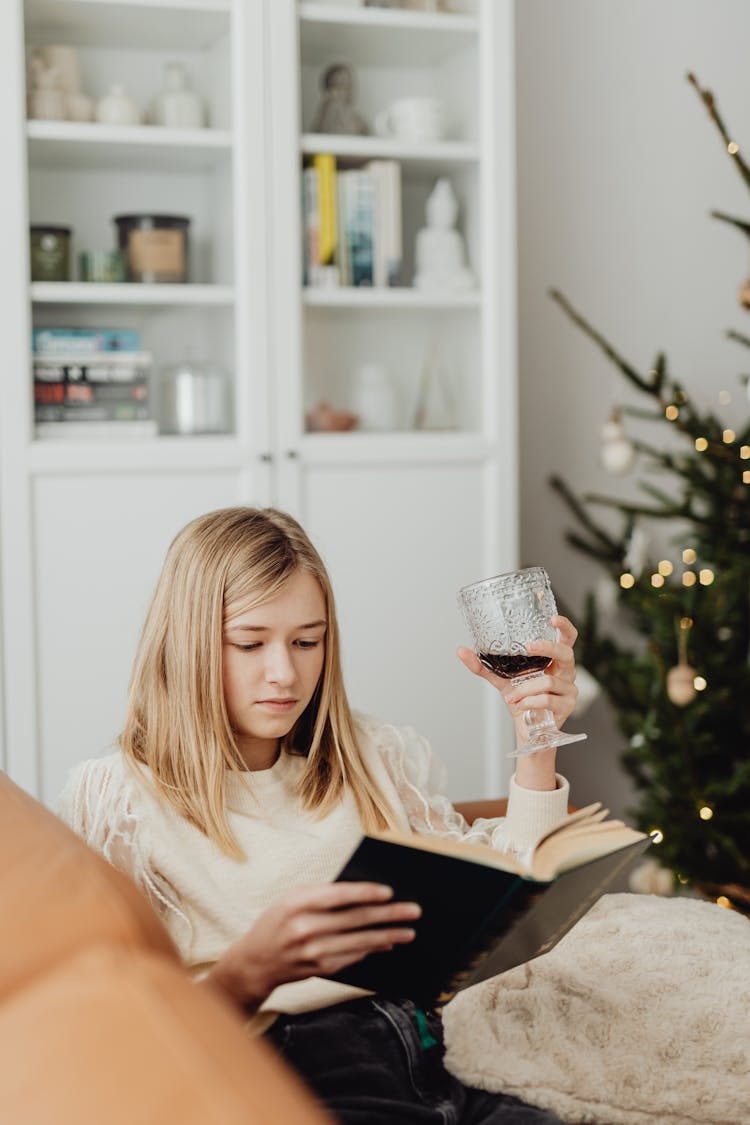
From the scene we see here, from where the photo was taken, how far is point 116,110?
2.58 m

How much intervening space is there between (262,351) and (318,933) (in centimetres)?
179

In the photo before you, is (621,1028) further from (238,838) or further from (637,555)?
(637,555)

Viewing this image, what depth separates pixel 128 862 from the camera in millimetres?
1329

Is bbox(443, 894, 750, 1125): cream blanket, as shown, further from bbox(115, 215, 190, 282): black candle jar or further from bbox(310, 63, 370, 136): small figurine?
bbox(310, 63, 370, 136): small figurine

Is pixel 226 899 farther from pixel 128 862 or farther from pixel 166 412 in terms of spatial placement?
pixel 166 412

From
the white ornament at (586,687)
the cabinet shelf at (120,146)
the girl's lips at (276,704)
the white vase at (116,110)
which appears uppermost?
the white vase at (116,110)

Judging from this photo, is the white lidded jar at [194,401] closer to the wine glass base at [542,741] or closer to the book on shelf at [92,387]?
the book on shelf at [92,387]

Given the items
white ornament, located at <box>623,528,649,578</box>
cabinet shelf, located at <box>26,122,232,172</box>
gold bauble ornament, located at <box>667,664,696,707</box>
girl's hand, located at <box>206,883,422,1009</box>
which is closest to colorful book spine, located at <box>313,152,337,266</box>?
cabinet shelf, located at <box>26,122,232,172</box>

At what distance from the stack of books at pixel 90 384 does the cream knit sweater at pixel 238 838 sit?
1.21 metres

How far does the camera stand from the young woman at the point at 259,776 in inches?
50.9

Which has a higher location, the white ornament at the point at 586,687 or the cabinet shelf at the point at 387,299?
the cabinet shelf at the point at 387,299

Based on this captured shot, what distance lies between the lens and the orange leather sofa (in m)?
0.50

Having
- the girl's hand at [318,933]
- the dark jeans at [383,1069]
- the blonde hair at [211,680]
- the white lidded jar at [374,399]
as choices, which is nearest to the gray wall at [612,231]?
the white lidded jar at [374,399]

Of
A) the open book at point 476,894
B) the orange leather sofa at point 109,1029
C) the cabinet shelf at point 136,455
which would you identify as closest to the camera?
the orange leather sofa at point 109,1029
